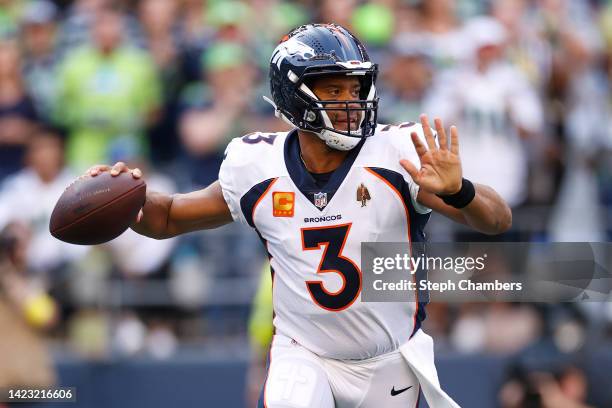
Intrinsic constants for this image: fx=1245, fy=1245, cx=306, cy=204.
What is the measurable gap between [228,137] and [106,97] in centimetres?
95

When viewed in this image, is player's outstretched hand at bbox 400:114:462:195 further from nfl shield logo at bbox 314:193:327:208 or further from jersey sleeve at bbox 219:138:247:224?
jersey sleeve at bbox 219:138:247:224

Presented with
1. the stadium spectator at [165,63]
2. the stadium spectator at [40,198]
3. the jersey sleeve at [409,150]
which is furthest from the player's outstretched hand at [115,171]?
the stadium spectator at [165,63]

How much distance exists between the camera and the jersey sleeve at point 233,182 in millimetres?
5023

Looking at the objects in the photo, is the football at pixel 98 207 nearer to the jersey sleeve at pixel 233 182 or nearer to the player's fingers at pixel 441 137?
the jersey sleeve at pixel 233 182

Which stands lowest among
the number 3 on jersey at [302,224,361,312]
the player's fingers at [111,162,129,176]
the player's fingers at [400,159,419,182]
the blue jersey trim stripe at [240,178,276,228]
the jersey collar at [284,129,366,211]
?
the number 3 on jersey at [302,224,361,312]

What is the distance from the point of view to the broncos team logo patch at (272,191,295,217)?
193 inches

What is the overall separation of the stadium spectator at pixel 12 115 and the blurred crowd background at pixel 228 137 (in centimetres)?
1

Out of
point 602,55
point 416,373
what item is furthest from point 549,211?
point 416,373

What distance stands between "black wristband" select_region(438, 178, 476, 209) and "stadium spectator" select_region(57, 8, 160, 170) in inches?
174

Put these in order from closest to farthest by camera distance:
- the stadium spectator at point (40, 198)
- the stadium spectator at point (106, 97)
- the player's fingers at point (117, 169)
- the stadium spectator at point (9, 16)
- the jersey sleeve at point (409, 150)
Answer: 1. the jersey sleeve at point (409, 150)
2. the player's fingers at point (117, 169)
3. the stadium spectator at point (40, 198)
4. the stadium spectator at point (106, 97)
5. the stadium spectator at point (9, 16)

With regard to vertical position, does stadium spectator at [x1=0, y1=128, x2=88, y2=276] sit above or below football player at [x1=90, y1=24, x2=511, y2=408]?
below

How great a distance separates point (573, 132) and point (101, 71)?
11.1 feet

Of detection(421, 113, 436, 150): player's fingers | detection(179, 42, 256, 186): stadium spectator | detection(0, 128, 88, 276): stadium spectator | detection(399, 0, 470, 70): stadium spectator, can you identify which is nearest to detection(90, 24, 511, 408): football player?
detection(421, 113, 436, 150): player's fingers

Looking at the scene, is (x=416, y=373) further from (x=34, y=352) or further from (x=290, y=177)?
(x=34, y=352)
